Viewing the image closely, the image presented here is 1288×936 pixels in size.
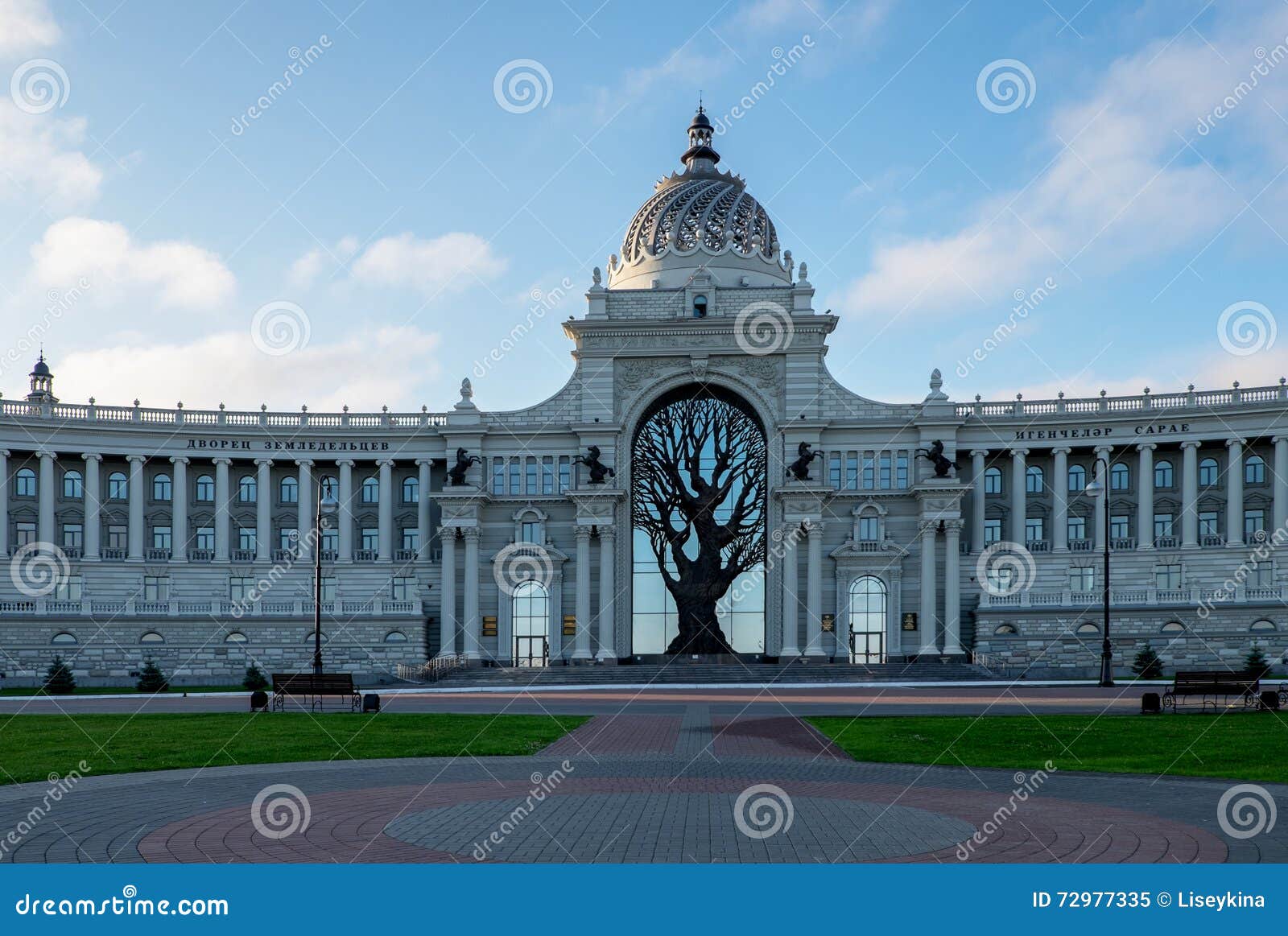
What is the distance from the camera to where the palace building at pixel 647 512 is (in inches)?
2990

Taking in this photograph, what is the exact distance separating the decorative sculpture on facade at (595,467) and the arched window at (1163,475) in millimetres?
35439

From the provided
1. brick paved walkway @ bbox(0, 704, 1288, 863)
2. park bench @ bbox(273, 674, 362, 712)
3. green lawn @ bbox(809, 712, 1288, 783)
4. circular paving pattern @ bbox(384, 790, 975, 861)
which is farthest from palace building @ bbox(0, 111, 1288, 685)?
circular paving pattern @ bbox(384, 790, 975, 861)

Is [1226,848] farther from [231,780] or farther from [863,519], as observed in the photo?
[863,519]

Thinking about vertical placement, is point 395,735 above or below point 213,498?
below

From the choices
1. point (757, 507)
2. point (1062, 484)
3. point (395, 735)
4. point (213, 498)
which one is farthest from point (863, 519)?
point (395, 735)

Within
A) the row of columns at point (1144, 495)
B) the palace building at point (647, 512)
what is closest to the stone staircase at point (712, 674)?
the palace building at point (647, 512)

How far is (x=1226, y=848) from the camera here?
519 inches

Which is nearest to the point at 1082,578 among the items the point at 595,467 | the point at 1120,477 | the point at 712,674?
the point at 1120,477

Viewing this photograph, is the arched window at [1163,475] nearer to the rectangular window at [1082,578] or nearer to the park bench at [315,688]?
the rectangular window at [1082,578]

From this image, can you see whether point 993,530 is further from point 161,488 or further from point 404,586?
point 161,488

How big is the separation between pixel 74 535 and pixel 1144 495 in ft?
231

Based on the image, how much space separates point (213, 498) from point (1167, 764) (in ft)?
240

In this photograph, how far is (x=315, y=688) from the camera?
37625 mm

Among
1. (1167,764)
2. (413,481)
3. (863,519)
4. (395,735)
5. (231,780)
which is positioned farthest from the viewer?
(413,481)
